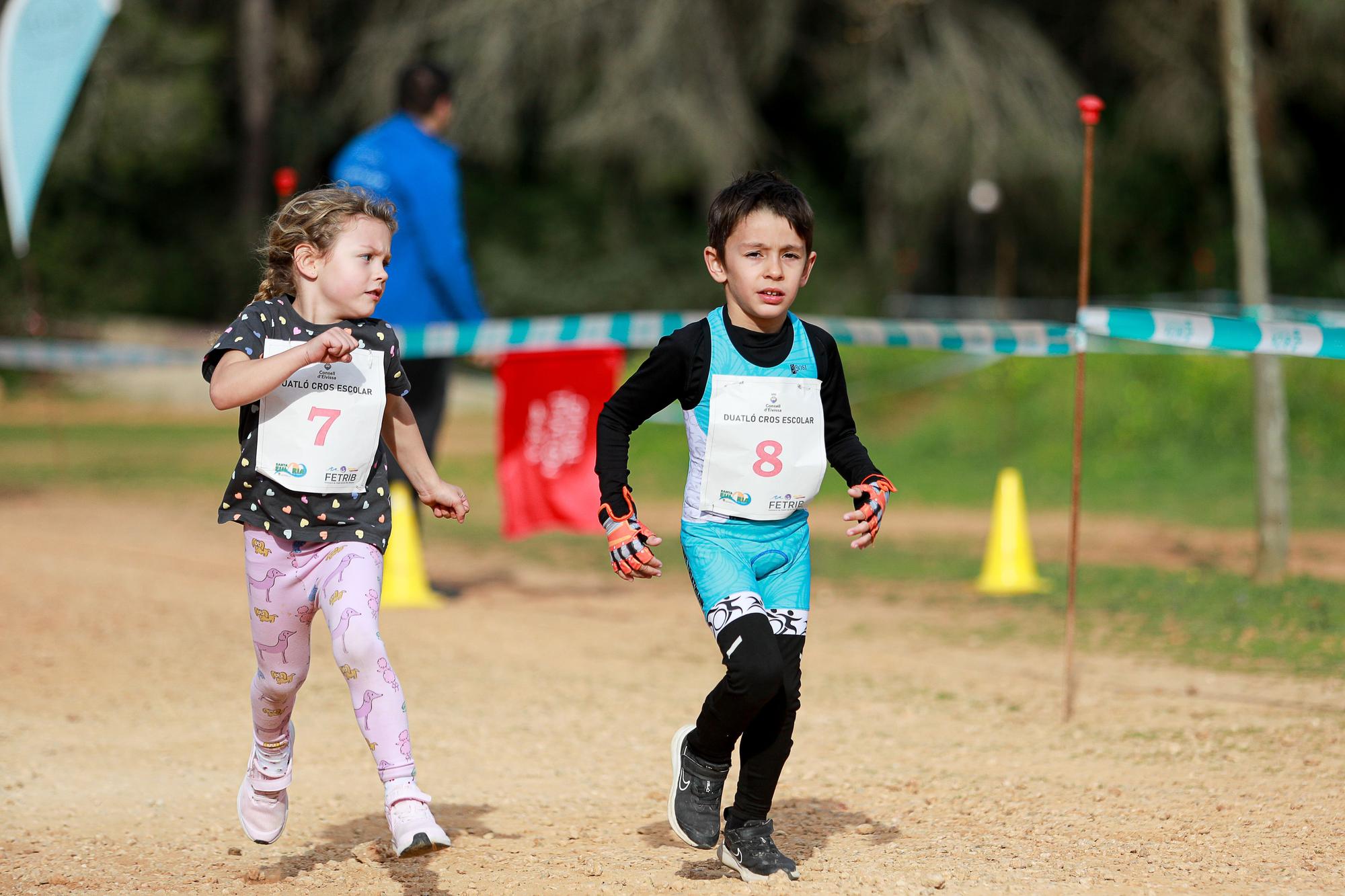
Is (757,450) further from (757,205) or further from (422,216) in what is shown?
(422,216)

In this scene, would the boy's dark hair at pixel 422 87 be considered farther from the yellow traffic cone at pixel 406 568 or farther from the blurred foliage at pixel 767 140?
the blurred foliage at pixel 767 140

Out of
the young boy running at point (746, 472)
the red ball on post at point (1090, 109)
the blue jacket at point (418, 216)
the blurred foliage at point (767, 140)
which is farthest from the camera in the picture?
the blurred foliage at point (767, 140)

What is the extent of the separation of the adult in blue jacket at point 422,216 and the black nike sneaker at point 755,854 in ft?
14.9

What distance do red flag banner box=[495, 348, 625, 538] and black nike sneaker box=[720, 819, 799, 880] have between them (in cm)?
467

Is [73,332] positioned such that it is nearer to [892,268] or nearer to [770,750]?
[892,268]

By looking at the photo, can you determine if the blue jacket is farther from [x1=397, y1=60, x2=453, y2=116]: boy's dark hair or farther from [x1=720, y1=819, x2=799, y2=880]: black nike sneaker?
[x1=720, y1=819, x2=799, y2=880]: black nike sneaker

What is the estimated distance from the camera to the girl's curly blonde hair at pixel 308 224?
405cm

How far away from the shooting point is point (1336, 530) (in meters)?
11.2

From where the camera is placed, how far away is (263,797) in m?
4.23

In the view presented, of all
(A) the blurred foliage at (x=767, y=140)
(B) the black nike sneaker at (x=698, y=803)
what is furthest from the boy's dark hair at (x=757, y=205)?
(A) the blurred foliage at (x=767, y=140)

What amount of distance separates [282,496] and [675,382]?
1045mm

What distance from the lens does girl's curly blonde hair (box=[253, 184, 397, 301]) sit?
13.3ft

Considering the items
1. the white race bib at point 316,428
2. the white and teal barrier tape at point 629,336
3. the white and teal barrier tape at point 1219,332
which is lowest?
the white race bib at point 316,428

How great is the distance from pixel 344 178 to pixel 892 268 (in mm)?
15910
